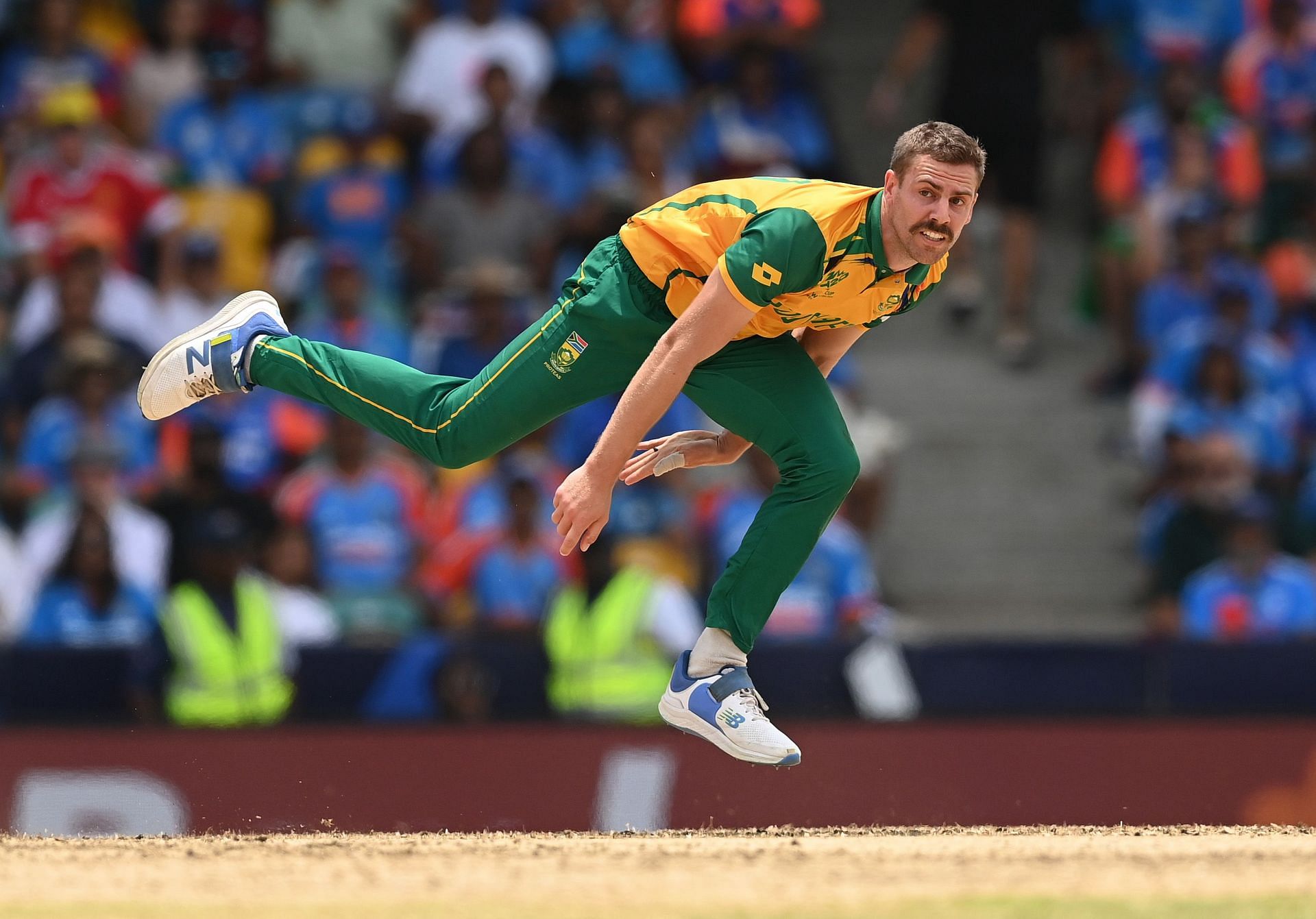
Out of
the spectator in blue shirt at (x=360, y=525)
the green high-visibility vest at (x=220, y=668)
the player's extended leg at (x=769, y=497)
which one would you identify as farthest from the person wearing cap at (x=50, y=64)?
the player's extended leg at (x=769, y=497)

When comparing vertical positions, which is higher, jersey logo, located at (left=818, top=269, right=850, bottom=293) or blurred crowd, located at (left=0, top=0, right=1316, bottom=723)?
jersey logo, located at (left=818, top=269, right=850, bottom=293)

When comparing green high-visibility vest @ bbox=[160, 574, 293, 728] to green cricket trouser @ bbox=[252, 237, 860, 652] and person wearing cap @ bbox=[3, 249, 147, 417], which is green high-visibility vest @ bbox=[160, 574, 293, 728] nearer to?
person wearing cap @ bbox=[3, 249, 147, 417]

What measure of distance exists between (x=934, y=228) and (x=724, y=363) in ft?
2.88

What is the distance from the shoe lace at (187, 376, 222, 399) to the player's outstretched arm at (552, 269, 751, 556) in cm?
174

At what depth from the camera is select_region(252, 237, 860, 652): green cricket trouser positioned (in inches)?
268

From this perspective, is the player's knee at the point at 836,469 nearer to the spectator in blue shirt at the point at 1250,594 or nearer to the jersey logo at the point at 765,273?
the jersey logo at the point at 765,273

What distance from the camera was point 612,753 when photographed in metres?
8.94

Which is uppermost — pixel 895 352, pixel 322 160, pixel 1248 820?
pixel 322 160

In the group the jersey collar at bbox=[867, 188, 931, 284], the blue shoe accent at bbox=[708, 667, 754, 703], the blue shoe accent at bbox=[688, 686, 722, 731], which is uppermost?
the jersey collar at bbox=[867, 188, 931, 284]

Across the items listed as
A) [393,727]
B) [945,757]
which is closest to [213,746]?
[393,727]

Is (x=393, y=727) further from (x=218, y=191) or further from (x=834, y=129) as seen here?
(x=834, y=129)

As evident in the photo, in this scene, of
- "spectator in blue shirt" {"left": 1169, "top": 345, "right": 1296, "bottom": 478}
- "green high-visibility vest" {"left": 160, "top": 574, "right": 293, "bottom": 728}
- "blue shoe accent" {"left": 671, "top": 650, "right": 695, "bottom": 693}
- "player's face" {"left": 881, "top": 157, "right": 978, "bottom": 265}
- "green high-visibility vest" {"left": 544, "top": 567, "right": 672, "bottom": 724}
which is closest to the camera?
"player's face" {"left": 881, "top": 157, "right": 978, "bottom": 265}

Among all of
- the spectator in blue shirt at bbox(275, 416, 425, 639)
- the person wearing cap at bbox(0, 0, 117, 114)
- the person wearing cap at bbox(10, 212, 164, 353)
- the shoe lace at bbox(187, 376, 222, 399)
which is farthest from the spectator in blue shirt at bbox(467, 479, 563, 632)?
the person wearing cap at bbox(0, 0, 117, 114)

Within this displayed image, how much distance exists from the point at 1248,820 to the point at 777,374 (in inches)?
150
